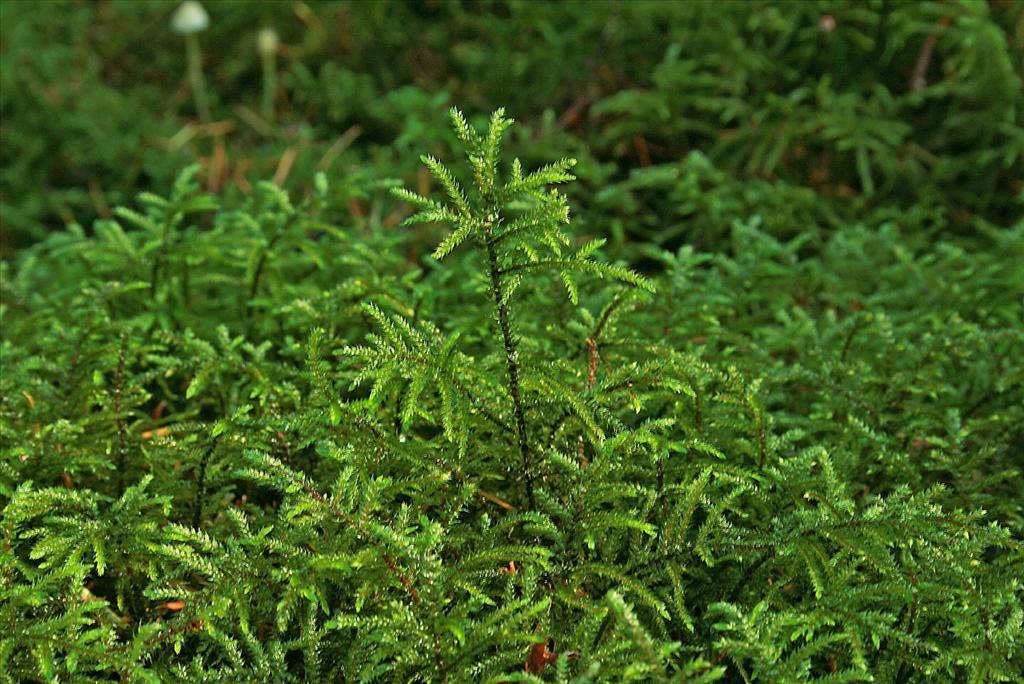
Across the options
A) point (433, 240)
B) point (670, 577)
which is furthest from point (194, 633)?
point (433, 240)

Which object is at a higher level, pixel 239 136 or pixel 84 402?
pixel 239 136

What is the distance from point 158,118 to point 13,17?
0.71 m

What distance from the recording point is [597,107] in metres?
2.87

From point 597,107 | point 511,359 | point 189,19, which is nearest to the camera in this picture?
point 511,359

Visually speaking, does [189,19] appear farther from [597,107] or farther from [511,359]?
[511,359]

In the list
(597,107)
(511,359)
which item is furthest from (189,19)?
(511,359)

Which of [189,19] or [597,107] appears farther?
[189,19]

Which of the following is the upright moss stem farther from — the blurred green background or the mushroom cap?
the mushroom cap

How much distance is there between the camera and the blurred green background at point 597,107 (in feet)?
8.74

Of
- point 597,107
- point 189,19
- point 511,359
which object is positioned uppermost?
point 189,19

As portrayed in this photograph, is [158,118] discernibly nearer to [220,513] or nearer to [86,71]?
[86,71]

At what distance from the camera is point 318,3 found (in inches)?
142

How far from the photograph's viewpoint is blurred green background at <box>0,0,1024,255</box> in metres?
2.66

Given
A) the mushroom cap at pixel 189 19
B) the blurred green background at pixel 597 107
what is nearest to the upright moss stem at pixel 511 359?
the blurred green background at pixel 597 107
